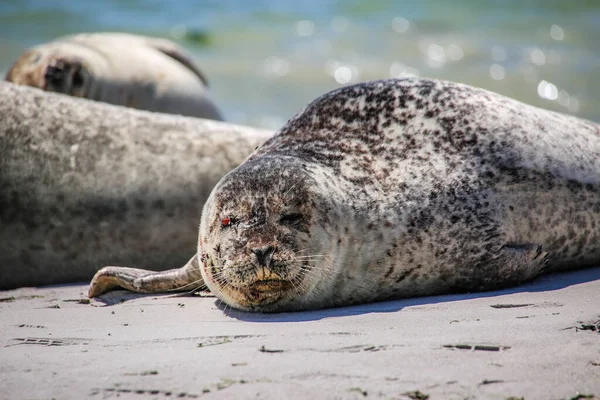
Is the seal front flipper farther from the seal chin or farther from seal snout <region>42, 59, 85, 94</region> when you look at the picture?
seal snout <region>42, 59, 85, 94</region>

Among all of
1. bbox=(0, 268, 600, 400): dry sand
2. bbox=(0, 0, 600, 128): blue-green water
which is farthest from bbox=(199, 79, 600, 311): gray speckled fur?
bbox=(0, 0, 600, 128): blue-green water

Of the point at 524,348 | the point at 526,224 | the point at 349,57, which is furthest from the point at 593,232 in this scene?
the point at 349,57

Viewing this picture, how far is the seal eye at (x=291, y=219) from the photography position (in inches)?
136

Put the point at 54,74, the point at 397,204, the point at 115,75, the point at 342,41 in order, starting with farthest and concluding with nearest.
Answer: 1. the point at 342,41
2. the point at 115,75
3. the point at 54,74
4. the point at 397,204

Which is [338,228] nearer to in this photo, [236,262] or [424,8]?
[236,262]

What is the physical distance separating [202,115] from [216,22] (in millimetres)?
11119

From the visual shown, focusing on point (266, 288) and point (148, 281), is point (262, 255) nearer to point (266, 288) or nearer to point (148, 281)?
point (266, 288)

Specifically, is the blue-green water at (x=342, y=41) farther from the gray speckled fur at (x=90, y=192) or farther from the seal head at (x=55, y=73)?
the gray speckled fur at (x=90, y=192)

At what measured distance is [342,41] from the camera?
1608 centimetres

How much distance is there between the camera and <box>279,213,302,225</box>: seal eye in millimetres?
3451

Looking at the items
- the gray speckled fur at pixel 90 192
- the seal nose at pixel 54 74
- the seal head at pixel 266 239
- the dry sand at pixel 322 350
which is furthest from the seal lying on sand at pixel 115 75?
the seal head at pixel 266 239

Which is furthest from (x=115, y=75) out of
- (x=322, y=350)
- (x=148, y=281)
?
(x=322, y=350)

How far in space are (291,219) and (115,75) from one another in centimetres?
435

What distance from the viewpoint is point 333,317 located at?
3281mm
